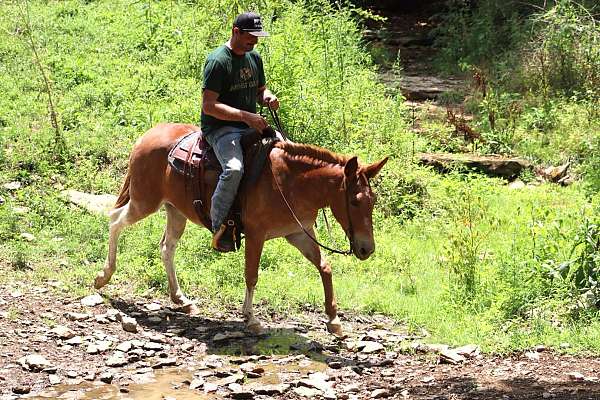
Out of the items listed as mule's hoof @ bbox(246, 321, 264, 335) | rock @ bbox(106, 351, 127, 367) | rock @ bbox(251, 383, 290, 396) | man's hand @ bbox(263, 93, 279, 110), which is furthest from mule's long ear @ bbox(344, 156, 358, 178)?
rock @ bbox(106, 351, 127, 367)

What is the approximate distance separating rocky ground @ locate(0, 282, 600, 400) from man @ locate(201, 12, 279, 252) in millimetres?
1001

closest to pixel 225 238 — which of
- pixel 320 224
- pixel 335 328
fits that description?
pixel 335 328

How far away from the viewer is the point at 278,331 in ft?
27.2

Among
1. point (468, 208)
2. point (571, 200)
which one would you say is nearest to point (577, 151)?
point (571, 200)

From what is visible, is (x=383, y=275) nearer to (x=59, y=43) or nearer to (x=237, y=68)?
(x=237, y=68)

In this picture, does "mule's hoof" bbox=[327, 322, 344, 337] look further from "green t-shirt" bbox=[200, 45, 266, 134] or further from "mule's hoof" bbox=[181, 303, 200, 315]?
"green t-shirt" bbox=[200, 45, 266, 134]

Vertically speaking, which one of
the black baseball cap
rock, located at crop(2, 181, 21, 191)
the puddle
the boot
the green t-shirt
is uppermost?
the black baseball cap

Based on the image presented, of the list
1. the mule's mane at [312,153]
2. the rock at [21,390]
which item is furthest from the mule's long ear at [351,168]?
the rock at [21,390]

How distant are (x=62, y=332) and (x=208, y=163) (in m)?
2.00

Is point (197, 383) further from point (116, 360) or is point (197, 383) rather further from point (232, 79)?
point (232, 79)

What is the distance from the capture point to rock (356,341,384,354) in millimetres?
7855

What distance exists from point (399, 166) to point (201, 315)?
14.7ft

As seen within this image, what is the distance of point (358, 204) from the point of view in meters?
7.64

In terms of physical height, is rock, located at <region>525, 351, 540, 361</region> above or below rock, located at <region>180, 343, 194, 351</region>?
above
